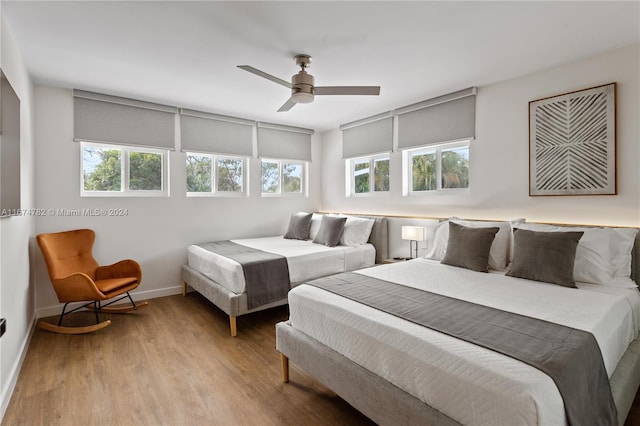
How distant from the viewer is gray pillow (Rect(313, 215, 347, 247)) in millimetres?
4105

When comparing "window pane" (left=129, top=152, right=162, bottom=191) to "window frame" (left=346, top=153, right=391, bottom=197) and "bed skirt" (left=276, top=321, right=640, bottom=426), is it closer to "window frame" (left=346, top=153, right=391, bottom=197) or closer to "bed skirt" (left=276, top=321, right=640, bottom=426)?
"window frame" (left=346, top=153, right=391, bottom=197)

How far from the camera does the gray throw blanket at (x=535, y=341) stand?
1.18 m

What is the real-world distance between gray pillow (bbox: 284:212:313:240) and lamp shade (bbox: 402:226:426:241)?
153 centimetres

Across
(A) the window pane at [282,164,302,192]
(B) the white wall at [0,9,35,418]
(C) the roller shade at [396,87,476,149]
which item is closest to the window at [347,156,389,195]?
(C) the roller shade at [396,87,476,149]

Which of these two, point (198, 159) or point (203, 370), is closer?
point (203, 370)

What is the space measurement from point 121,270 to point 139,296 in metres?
0.61

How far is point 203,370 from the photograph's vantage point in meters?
2.35

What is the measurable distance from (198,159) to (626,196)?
15.6 feet

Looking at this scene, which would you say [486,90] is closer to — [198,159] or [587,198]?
[587,198]

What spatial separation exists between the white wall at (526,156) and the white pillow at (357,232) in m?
0.56

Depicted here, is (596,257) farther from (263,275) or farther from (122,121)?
(122,121)

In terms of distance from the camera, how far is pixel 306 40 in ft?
7.90

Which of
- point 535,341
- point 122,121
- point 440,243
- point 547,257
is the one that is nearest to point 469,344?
point 535,341

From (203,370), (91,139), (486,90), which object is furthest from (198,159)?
(486,90)
